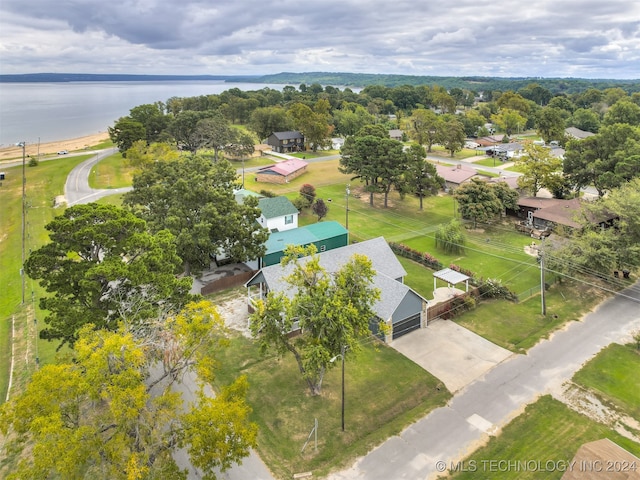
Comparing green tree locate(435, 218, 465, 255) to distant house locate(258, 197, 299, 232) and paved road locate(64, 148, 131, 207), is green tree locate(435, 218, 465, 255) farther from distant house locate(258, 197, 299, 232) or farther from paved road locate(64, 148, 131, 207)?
paved road locate(64, 148, 131, 207)

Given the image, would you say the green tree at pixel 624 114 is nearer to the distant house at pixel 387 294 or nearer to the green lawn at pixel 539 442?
the distant house at pixel 387 294

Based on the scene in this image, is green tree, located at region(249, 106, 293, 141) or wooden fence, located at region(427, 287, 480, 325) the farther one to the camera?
green tree, located at region(249, 106, 293, 141)

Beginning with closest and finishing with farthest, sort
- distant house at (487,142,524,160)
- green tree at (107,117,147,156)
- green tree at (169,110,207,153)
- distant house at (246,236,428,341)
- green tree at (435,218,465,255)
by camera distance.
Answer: distant house at (246,236,428,341) < green tree at (435,218,465,255) < green tree at (107,117,147,156) < green tree at (169,110,207,153) < distant house at (487,142,524,160)

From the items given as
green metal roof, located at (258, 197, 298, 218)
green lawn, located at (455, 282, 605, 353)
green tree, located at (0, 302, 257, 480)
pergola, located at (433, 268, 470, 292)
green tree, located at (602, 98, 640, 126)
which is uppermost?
green tree, located at (602, 98, 640, 126)

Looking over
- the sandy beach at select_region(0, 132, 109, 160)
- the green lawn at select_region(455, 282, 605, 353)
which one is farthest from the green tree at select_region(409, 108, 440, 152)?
the sandy beach at select_region(0, 132, 109, 160)

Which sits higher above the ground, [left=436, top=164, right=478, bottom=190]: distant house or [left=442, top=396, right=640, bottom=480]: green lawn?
[left=436, top=164, right=478, bottom=190]: distant house

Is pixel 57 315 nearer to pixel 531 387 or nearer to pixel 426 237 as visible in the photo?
pixel 531 387
